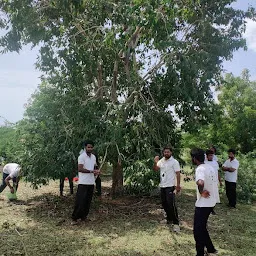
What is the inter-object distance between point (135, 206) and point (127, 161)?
1271 millimetres

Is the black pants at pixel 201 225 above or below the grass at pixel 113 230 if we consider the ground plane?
above

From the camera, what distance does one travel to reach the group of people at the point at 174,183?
15.8 feet

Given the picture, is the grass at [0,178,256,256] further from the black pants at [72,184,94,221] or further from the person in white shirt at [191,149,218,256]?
the person in white shirt at [191,149,218,256]

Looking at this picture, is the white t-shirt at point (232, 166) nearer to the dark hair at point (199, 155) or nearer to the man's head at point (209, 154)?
the man's head at point (209, 154)

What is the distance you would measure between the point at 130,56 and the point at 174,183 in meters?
4.32

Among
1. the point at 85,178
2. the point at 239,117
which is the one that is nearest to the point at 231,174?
the point at 85,178

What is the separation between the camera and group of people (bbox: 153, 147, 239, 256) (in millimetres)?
4809

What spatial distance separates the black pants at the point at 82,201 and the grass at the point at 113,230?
23 centimetres

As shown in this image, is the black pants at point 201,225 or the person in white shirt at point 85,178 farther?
the person in white shirt at point 85,178

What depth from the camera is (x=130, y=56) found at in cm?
972

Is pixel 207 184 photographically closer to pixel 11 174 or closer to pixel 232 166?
pixel 232 166

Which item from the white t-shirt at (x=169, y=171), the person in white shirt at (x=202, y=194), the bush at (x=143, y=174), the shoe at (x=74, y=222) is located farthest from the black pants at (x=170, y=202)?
the person in white shirt at (x=202, y=194)

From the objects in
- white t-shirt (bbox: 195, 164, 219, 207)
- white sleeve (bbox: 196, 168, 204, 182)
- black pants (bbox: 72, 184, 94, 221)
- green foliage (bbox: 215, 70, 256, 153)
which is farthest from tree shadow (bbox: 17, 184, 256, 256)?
green foliage (bbox: 215, 70, 256, 153)

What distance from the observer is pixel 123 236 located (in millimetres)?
6199
